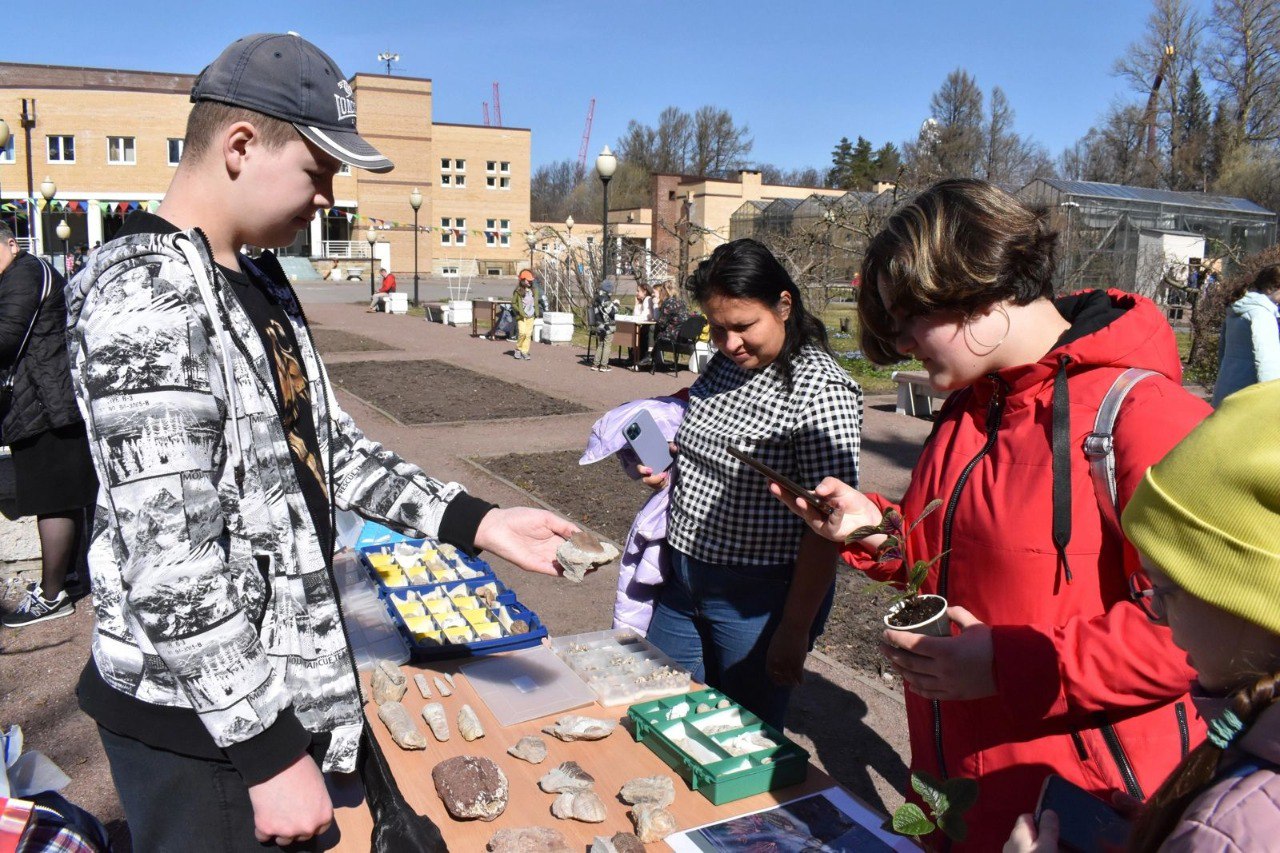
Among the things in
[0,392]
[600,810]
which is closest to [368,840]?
[600,810]

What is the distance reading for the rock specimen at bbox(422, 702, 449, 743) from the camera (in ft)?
7.48

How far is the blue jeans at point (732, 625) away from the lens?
9.27ft

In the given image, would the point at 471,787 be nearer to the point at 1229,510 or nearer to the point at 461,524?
the point at 461,524

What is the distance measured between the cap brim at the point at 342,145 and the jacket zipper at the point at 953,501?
4.36 feet

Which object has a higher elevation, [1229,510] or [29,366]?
[1229,510]

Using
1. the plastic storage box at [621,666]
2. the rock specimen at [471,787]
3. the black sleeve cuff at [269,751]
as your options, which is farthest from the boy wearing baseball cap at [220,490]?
the plastic storage box at [621,666]

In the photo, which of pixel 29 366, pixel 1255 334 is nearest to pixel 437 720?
pixel 29 366

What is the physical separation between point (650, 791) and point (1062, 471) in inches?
43.8

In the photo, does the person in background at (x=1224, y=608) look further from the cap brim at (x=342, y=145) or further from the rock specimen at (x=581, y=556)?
the cap brim at (x=342, y=145)

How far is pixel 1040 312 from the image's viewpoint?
1.81m

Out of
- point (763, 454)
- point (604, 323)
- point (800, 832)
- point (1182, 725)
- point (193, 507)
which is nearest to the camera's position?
point (193, 507)

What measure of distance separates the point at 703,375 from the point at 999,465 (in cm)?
151

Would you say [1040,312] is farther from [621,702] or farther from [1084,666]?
[621,702]

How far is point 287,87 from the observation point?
1.62 metres
